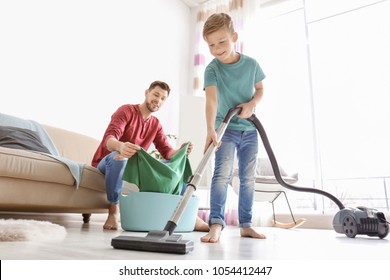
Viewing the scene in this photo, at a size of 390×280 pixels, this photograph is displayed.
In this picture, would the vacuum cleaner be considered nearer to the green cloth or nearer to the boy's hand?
the boy's hand

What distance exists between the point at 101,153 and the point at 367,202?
3.25m

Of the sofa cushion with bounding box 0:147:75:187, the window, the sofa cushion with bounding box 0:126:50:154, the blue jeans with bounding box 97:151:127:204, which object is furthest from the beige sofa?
the window

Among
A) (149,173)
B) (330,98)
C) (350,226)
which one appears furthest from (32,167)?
(330,98)

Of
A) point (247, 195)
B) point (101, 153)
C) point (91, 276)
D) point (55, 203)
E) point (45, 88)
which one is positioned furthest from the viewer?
point (45, 88)

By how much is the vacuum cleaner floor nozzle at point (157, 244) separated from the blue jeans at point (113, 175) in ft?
2.97

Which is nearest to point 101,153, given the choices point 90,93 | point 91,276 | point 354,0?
point 90,93

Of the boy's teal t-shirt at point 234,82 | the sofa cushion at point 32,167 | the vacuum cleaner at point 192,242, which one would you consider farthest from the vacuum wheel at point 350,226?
the sofa cushion at point 32,167

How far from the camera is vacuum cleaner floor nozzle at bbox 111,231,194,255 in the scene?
91 cm

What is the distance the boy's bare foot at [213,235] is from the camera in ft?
4.31

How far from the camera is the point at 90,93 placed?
129 inches

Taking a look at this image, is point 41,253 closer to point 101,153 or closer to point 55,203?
point 55,203

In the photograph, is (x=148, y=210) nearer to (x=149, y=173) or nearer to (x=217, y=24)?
(x=149, y=173)

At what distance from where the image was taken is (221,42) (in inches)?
59.2

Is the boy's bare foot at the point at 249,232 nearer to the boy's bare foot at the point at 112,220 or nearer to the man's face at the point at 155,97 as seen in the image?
the boy's bare foot at the point at 112,220
